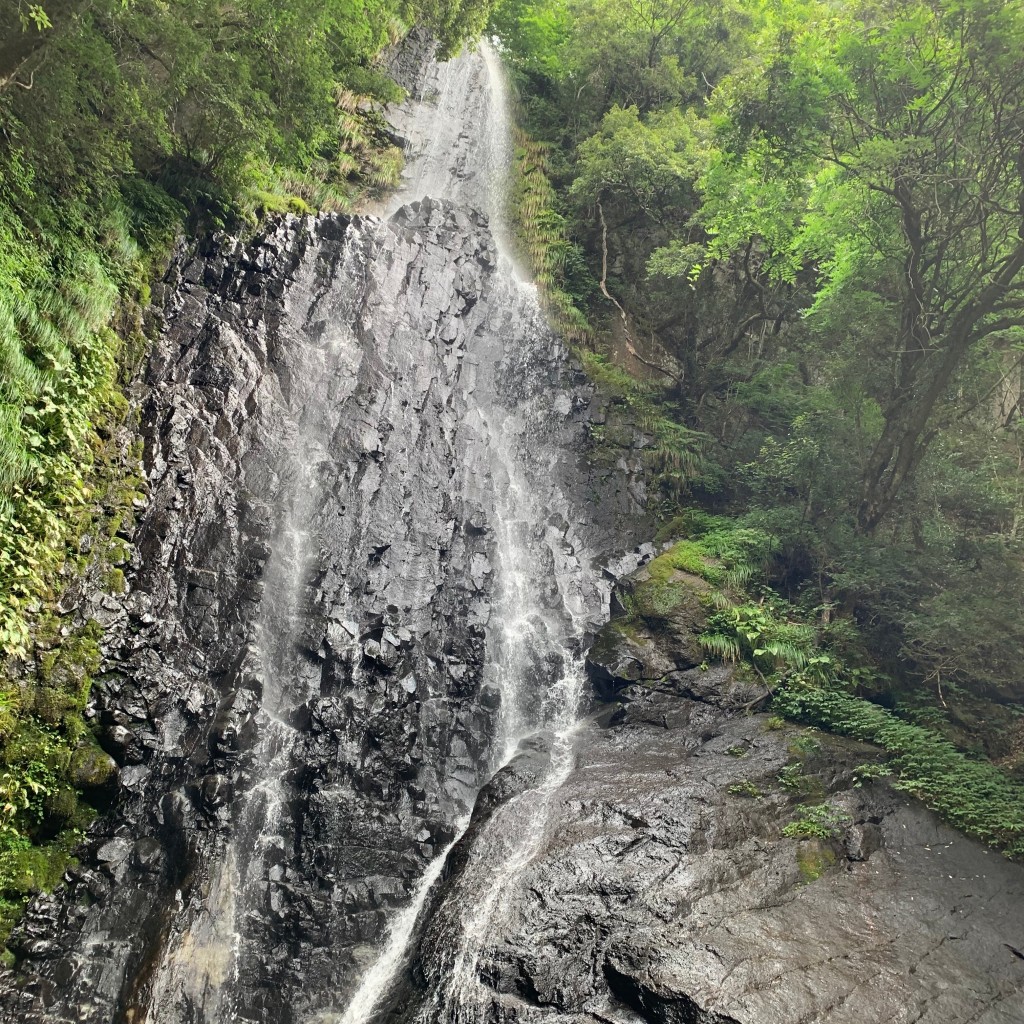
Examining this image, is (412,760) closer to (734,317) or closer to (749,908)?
(749,908)

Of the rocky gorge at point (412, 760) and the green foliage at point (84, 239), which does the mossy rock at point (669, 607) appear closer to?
the rocky gorge at point (412, 760)

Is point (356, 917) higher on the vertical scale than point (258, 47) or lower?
lower

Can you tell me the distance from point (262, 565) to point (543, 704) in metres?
5.40

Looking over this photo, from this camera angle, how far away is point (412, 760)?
10.1 meters

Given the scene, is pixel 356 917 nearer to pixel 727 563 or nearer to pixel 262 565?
pixel 262 565

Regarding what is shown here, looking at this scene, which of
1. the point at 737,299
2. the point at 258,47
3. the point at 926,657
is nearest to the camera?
the point at 258,47

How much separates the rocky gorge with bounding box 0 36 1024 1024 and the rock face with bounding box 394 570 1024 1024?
4 cm

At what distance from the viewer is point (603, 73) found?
2292 cm

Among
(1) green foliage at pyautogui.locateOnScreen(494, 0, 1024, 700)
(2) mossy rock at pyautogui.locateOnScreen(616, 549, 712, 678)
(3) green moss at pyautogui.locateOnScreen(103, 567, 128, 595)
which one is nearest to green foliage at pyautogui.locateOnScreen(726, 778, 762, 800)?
(2) mossy rock at pyautogui.locateOnScreen(616, 549, 712, 678)

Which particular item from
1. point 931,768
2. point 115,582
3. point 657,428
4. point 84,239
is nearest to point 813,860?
point 931,768

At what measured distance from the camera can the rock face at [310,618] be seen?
25.1 ft

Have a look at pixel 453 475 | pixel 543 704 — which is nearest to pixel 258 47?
pixel 453 475

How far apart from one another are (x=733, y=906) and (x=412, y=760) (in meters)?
4.92

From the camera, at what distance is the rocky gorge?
6.73m
